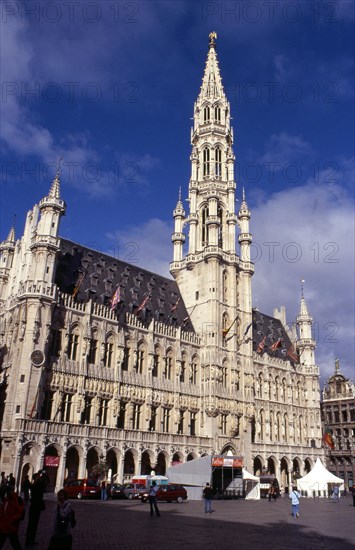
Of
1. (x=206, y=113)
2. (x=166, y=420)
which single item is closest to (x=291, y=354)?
(x=166, y=420)

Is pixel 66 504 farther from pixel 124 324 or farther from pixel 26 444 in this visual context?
pixel 124 324

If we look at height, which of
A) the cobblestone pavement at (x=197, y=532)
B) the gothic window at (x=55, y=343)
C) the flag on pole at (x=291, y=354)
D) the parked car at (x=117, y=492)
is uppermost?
the flag on pole at (x=291, y=354)

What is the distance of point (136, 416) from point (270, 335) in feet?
112

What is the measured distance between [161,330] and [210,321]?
810cm

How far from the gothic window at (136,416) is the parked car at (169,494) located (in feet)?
51.4

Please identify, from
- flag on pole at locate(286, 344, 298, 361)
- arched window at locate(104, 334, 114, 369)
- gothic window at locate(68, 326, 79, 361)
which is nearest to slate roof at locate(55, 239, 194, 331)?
arched window at locate(104, 334, 114, 369)

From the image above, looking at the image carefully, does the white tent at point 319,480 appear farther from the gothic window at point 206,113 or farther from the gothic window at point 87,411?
the gothic window at point 206,113

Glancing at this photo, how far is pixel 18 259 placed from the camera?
188ft

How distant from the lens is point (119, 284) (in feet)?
204

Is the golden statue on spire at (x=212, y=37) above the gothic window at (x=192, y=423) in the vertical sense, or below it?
above

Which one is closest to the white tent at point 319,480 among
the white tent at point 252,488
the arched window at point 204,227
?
the white tent at point 252,488

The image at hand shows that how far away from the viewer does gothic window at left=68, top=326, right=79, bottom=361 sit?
51.2m

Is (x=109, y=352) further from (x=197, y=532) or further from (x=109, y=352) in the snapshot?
(x=197, y=532)

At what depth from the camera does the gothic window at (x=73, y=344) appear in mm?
51188
